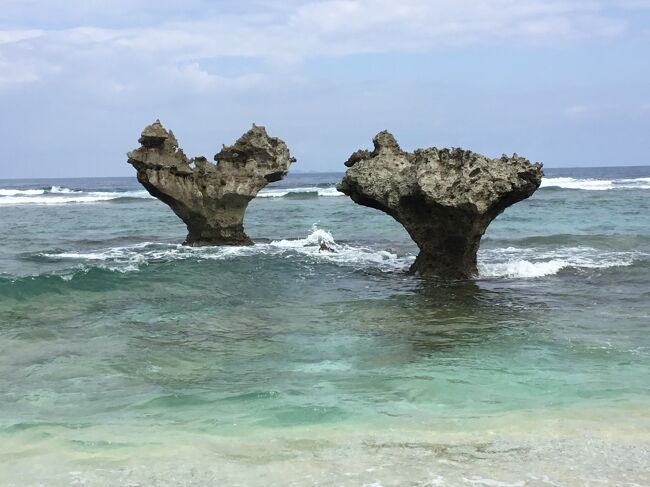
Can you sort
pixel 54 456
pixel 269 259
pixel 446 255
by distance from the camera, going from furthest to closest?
pixel 269 259 < pixel 446 255 < pixel 54 456

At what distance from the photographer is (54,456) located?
6273mm

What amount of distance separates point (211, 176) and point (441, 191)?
27.2 feet

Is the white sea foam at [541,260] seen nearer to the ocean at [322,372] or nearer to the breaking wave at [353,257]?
the breaking wave at [353,257]

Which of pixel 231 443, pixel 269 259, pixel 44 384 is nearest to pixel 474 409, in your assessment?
pixel 231 443

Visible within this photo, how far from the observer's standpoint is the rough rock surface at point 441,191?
14.2 m

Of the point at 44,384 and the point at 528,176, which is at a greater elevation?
the point at 528,176

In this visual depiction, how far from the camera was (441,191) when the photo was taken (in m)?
14.2

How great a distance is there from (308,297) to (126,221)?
22849 millimetres

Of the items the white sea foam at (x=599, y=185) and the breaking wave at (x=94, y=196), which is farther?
the white sea foam at (x=599, y=185)

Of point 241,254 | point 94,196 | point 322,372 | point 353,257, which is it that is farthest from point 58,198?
point 322,372

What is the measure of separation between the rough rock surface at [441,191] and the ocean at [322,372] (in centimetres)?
78

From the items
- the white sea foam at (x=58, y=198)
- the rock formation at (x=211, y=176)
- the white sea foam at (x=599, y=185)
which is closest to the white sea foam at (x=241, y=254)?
the rock formation at (x=211, y=176)

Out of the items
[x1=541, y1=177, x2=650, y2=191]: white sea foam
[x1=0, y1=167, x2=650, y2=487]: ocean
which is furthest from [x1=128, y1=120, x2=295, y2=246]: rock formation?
[x1=541, y1=177, x2=650, y2=191]: white sea foam

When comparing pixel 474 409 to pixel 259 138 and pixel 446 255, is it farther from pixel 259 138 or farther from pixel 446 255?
A: pixel 259 138
